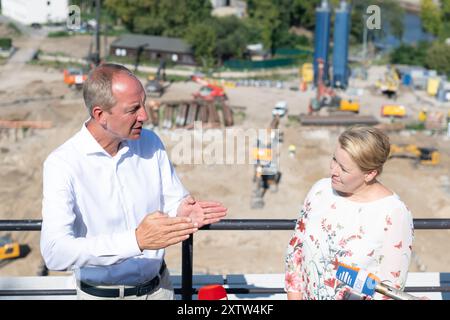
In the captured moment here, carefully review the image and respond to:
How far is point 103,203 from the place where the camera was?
2984mm

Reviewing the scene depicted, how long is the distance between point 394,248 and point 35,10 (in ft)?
144

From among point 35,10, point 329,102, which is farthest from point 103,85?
point 35,10

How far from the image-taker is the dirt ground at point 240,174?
18781 millimetres

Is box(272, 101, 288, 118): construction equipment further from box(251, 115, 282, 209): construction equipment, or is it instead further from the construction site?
box(251, 115, 282, 209): construction equipment

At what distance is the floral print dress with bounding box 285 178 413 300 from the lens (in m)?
2.85

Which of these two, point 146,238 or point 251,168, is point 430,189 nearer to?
point 251,168

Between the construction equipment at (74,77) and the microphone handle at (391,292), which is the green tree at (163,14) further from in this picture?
the microphone handle at (391,292)

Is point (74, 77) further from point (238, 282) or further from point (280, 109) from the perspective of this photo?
point (238, 282)

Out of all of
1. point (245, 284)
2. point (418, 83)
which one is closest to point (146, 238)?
point (245, 284)

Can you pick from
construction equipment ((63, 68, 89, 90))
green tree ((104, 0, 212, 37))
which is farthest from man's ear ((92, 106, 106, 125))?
green tree ((104, 0, 212, 37))

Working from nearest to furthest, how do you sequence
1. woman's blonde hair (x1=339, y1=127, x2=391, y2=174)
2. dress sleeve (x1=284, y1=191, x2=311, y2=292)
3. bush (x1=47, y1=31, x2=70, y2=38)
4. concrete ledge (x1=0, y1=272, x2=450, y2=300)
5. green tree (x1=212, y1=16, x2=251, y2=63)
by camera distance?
woman's blonde hair (x1=339, y1=127, x2=391, y2=174) < dress sleeve (x1=284, y1=191, x2=311, y2=292) < concrete ledge (x1=0, y1=272, x2=450, y2=300) < green tree (x1=212, y1=16, x2=251, y2=63) < bush (x1=47, y1=31, x2=70, y2=38)

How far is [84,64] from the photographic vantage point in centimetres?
4225
